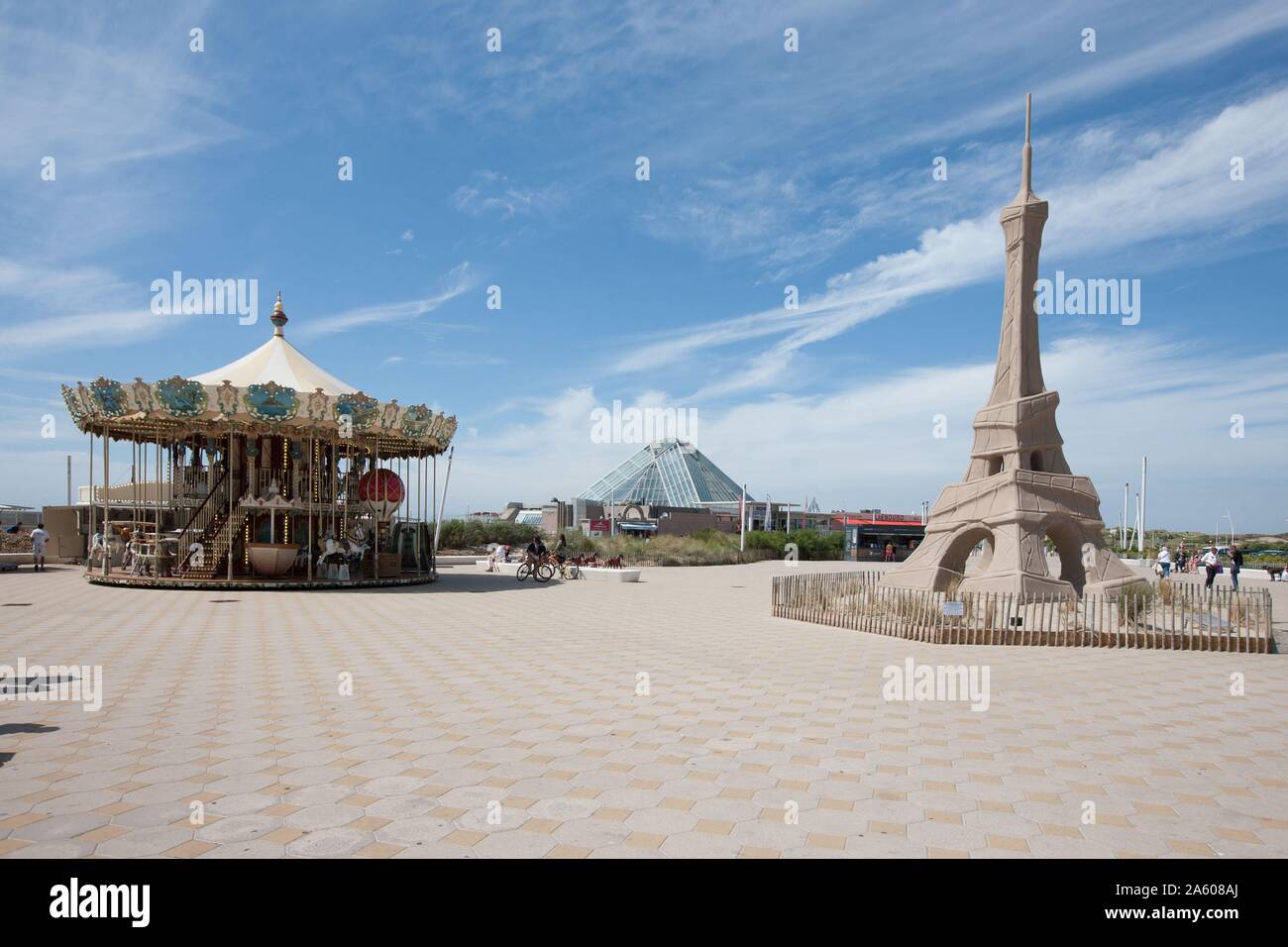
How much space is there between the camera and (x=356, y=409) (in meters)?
20.0

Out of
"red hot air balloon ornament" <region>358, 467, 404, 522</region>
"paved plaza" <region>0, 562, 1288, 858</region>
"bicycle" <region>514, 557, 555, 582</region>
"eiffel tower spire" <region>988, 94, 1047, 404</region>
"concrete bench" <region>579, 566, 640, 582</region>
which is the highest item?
"eiffel tower spire" <region>988, 94, 1047, 404</region>

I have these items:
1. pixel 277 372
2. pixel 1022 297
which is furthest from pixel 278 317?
pixel 1022 297

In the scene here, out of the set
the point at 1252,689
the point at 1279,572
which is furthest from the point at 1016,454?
the point at 1279,572

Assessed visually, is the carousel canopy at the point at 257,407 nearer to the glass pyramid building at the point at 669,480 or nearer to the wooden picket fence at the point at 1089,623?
the wooden picket fence at the point at 1089,623

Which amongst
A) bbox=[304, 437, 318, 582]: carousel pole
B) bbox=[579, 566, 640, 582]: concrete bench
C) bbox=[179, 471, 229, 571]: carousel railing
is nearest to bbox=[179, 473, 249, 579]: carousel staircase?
bbox=[179, 471, 229, 571]: carousel railing

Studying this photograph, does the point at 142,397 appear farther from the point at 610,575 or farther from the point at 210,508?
the point at 610,575

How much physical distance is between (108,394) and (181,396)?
1768 mm

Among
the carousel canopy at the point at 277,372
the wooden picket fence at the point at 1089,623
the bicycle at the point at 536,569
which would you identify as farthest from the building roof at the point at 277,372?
the wooden picket fence at the point at 1089,623

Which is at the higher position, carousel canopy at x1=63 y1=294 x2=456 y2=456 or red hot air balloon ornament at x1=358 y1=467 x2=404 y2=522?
carousel canopy at x1=63 y1=294 x2=456 y2=456

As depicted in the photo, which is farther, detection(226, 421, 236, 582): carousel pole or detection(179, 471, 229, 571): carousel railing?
detection(179, 471, 229, 571): carousel railing

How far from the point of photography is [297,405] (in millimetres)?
19391

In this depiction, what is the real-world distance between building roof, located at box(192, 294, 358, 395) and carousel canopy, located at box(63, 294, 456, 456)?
2cm

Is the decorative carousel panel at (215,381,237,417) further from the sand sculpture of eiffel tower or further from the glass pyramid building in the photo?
the glass pyramid building

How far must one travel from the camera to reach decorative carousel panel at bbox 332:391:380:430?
19.8 m
